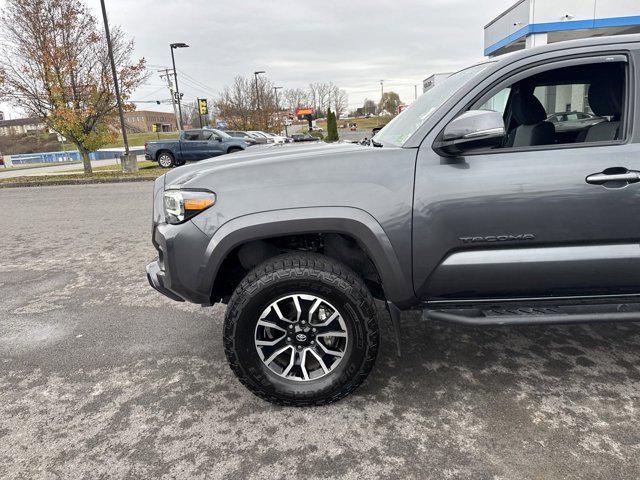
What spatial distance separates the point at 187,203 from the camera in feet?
8.07

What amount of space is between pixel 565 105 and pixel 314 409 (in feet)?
9.93

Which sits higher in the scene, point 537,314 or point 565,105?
point 565,105

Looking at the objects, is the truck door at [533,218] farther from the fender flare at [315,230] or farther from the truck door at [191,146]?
the truck door at [191,146]

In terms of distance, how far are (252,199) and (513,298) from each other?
151cm

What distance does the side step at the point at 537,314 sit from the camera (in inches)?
93.0

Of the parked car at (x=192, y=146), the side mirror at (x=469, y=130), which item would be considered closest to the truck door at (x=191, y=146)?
the parked car at (x=192, y=146)

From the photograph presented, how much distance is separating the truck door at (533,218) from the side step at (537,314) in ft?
0.26

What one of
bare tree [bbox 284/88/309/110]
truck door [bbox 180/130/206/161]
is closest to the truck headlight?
truck door [bbox 180/130/206/161]

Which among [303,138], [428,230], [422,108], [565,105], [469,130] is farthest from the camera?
[303,138]

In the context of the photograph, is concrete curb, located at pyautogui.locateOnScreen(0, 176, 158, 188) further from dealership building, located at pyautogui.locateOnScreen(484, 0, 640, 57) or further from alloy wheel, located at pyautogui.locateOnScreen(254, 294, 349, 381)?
dealership building, located at pyautogui.locateOnScreen(484, 0, 640, 57)

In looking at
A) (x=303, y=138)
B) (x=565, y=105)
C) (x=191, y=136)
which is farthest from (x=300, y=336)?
(x=303, y=138)

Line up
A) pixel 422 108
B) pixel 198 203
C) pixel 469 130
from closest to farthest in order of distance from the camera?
pixel 469 130
pixel 198 203
pixel 422 108

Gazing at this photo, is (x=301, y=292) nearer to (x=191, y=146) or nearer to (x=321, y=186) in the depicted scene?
(x=321, y=186)

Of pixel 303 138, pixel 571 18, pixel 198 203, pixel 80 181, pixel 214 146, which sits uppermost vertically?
pixel 571 18
